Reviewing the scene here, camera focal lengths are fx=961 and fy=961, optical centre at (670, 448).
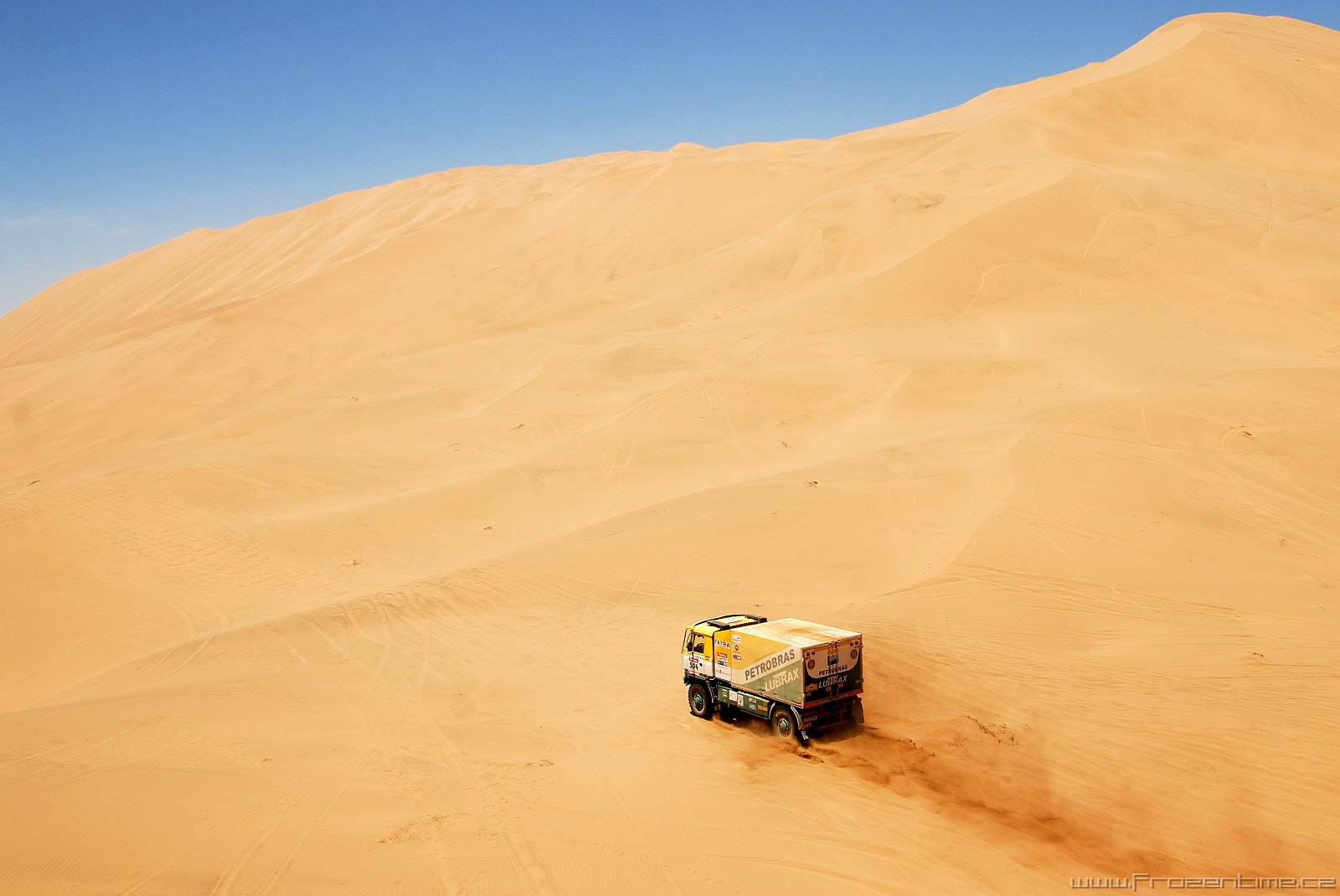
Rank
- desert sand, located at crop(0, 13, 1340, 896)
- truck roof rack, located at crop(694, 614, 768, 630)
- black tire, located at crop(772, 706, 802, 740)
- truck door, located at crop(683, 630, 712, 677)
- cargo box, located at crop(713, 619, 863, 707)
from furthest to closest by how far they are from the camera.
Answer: truck roof rack, located at crop(694, 614, 768, 630) → truck door, located at crop(683, 630, 712, 677) → black tire, located at crop(772, 706, 802, 740) → cargo box, located at crop(713, 619, 863, 707) → desert sand, located at crop(0, 13, 1340, 896)

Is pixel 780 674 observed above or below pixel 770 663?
below

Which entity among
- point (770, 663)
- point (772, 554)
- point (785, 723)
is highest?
point (772, 554)

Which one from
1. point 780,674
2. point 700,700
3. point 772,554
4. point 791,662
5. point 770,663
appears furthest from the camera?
point 772,554

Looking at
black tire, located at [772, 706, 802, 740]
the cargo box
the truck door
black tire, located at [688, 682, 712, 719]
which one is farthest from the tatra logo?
black tire, located at [688, 682, 712, 719]

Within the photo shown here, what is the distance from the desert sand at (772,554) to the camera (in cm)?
952

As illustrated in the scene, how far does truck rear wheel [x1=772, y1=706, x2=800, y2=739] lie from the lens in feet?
38.1

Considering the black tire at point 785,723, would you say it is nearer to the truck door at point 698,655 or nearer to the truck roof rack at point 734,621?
the truck door at point 698,655

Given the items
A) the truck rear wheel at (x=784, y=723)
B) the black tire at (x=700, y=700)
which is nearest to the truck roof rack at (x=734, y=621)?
the black tire at (x=700, y=700)

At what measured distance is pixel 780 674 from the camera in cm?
1167

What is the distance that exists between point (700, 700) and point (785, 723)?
4.66 feet

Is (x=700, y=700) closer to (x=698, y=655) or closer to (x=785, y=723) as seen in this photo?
(x=698, y=655)

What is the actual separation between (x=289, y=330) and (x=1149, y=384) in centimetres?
3750

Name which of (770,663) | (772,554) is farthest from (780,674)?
(772,554)

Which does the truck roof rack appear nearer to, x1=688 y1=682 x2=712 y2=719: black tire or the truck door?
the truck door
